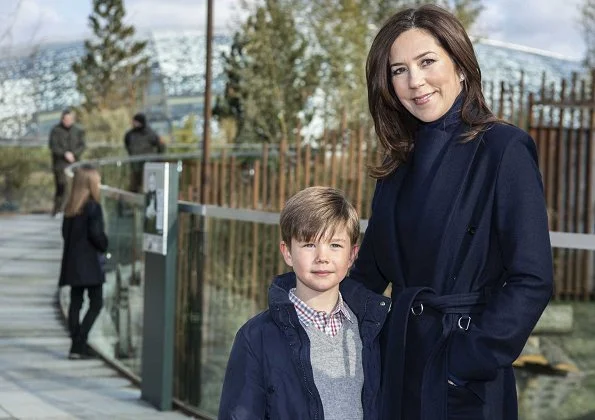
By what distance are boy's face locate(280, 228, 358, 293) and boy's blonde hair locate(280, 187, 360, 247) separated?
2cm

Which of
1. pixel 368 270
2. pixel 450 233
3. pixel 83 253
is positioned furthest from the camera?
pixel 83 253

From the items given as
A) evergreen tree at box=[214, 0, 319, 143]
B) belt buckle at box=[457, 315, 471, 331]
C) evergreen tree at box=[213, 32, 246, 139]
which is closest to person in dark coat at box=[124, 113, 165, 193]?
evergreen tree at box=[214, 0, 319, 143]

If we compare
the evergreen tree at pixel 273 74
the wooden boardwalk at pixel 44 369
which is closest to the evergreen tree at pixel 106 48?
the evergreen tree at pixel 273 74

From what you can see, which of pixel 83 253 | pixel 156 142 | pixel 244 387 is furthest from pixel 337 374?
pixel 156 142

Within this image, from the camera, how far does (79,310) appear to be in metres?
9.09

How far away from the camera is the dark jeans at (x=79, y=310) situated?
878cm

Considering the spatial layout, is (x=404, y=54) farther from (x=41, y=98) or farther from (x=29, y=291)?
(x=41, y=98)

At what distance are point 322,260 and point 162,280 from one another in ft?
13.3

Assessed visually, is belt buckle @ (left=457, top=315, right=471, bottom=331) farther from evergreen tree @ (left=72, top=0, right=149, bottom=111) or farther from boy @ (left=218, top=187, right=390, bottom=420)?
evergreen tree @ (left=72, top=0, right=149, bottom=111)

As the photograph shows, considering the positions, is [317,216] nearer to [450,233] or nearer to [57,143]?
[450,233]

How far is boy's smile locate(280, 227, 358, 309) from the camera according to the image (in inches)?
112

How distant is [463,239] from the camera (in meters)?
2.64

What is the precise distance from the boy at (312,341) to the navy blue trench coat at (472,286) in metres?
0.10

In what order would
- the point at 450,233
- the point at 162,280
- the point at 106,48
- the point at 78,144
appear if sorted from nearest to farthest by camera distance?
the point at 450,233 < the point at 162,280 < the point at 78,144 < the point at 106,48
